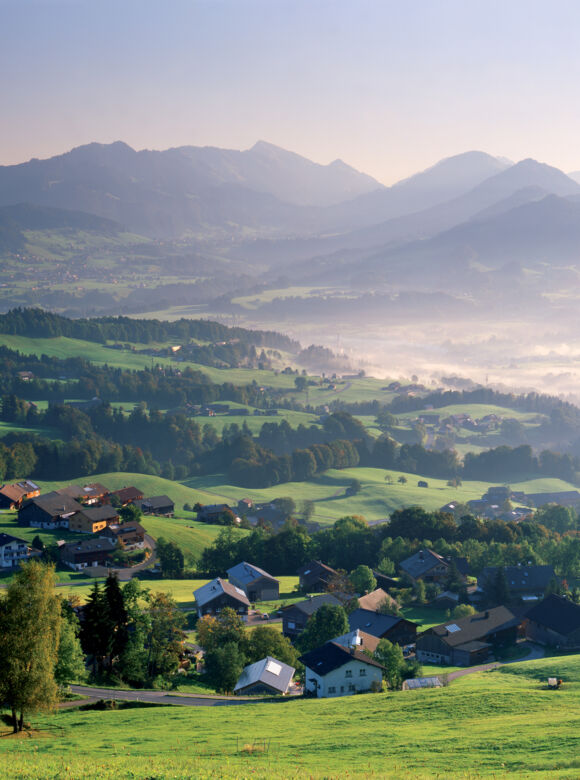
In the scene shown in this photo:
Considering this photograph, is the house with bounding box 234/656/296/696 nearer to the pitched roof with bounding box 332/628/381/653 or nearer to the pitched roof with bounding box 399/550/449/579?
the pitched roof with bounding box 332/628/381/653

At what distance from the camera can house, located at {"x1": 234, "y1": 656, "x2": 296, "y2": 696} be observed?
44.0m

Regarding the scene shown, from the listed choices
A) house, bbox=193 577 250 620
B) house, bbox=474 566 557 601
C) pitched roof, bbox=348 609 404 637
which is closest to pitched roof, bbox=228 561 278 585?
house, bbox=193 577 250 620

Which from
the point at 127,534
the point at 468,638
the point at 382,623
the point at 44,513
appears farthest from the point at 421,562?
the point at 44,513

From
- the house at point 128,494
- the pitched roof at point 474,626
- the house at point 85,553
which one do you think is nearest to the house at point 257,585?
the house at point 85,553

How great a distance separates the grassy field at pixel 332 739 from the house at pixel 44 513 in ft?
175

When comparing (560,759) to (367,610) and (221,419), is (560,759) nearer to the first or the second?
(367,610)

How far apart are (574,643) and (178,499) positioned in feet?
235

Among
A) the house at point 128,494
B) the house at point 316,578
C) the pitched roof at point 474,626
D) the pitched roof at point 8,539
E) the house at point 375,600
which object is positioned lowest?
the house at point 128,494

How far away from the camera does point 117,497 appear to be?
104250 millimetres

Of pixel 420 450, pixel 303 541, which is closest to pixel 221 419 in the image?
pixel 420 450

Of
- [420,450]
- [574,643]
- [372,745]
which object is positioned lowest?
[420,450]

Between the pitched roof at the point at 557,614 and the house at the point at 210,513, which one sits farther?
the house at the point at 210,513

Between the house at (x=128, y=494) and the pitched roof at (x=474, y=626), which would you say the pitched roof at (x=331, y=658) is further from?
the house at (x=128, y=494)

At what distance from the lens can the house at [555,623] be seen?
184 ft
